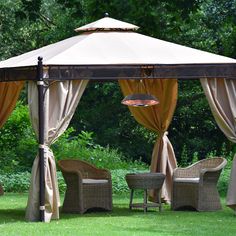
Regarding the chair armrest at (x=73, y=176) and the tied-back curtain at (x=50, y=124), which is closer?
the tied-back curtain at (x=50, y=124)

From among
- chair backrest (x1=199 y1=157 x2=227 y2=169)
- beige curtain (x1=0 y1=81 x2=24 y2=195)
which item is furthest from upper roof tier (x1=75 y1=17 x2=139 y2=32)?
chair backrest (x1=199 y1=157 x2=227 y2=169)

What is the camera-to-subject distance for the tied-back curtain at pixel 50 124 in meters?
12.0

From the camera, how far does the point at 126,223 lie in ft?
38.3

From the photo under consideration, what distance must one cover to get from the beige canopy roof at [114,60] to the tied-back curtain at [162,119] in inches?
54.5

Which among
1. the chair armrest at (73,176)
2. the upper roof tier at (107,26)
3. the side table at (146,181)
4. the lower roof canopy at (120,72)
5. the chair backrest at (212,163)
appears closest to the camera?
the lower roof canopy at (120,72)

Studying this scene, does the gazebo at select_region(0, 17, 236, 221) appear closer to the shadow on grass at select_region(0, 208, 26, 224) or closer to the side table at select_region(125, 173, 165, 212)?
the shadow on grass at select_region(0, 208, 26, 224)

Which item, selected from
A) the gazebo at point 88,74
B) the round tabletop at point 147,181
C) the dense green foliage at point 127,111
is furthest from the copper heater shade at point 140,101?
the dense green foliage at point 127,111

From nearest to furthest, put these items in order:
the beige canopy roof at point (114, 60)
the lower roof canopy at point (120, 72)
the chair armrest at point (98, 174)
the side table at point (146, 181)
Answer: the lower roof canopy at point (120, 72), the beige canopy roof at point (114, 60), the side table at point (146, 181), the chair armrest at point (98, 174)

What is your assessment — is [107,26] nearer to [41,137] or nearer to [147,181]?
[41,137]

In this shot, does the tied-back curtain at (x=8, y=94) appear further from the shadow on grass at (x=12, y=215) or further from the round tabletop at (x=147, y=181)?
the round tabletop at (x=147, y=181)

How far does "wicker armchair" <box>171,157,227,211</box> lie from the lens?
42.9 feet

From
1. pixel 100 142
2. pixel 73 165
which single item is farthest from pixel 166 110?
pixel 100 142

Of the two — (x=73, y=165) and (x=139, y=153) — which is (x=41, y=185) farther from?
(x=139, y=153)

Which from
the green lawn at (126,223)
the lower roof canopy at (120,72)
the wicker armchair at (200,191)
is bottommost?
the green lawn at (126,223)
